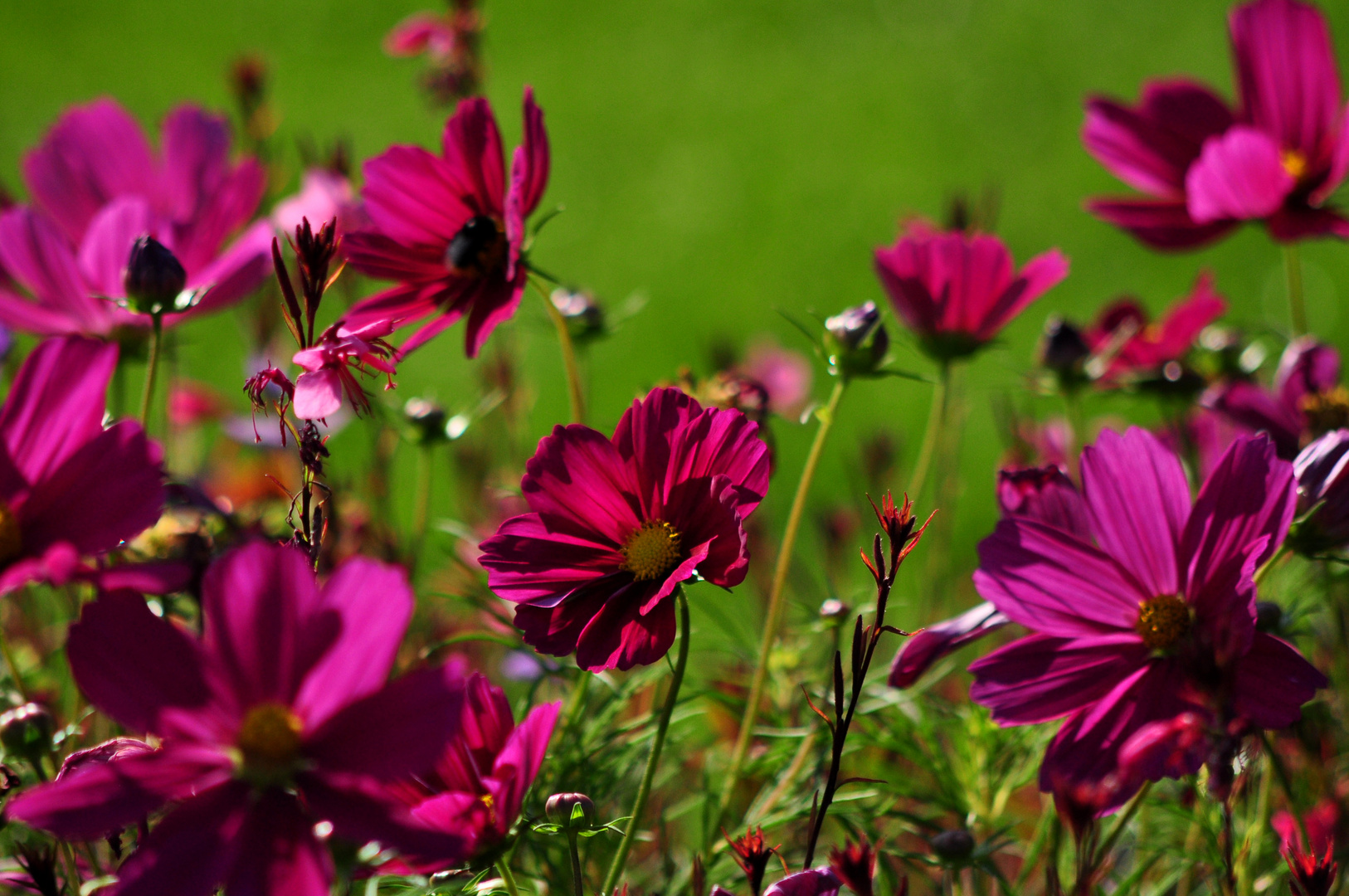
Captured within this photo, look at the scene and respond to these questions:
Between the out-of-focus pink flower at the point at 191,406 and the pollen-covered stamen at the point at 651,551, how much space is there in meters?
0.53

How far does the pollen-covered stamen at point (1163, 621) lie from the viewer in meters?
0.38

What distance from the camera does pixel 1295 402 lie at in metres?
0.54

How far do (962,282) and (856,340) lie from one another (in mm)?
101

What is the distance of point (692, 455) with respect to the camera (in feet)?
1.24

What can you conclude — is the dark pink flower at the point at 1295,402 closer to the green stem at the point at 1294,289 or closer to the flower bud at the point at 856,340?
the green stem at the point at 1294,289

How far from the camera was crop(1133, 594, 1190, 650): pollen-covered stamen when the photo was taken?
1.25ft

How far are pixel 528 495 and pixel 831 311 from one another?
5.87 ft

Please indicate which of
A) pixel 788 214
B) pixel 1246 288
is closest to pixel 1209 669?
pixel 1246 288

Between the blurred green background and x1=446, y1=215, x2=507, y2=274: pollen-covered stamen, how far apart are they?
1168 mm

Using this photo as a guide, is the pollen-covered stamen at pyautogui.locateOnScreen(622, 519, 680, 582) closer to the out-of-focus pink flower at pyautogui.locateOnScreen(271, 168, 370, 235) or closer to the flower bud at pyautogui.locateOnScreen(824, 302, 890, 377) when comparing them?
the flower bud at pyautogui.locateOnScreen(824, 302, 890, 377)

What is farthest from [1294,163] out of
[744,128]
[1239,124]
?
[744,128]

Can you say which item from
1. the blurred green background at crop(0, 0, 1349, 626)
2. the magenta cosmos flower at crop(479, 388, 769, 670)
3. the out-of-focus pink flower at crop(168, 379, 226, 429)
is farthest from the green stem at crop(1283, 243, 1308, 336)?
the blurred green background at crop(0, 0, 1349, 626)

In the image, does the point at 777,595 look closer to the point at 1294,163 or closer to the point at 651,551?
the point at 651,551

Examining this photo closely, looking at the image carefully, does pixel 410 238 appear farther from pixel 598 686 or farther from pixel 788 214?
pixel 788 214
